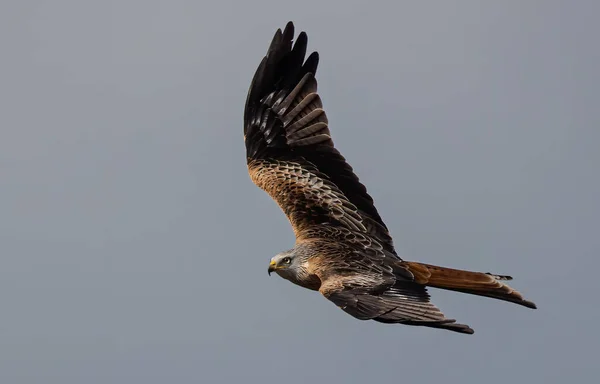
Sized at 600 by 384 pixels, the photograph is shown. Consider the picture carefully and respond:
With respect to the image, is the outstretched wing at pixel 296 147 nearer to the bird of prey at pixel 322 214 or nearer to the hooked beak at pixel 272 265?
the bird of prey at pixel 322 214

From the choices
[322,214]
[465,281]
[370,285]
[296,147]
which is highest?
[296,147]

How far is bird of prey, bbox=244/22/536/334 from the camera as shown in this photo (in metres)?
16.2

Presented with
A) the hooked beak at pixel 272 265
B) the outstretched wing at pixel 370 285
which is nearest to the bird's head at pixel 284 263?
the hooked beak at pixel 272 265

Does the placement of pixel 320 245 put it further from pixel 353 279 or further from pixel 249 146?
pixel 249 146

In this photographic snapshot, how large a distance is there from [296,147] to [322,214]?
4.68 ft

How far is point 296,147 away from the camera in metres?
19.0

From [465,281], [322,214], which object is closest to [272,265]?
[322,214]

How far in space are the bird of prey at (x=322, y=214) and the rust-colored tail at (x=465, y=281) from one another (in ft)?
0.04

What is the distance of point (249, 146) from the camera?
19547mm

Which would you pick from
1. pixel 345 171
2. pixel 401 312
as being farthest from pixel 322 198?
pixel 401 312

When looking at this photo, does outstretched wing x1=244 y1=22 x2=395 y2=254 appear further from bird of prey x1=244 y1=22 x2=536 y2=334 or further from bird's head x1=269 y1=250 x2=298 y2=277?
bird's head x1=269 y1=250 x2=298 y2=277

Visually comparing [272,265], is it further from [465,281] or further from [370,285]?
[465,281]

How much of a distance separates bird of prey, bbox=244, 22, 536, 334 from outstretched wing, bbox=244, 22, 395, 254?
0.01 metres

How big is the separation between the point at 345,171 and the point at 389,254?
1.56m
